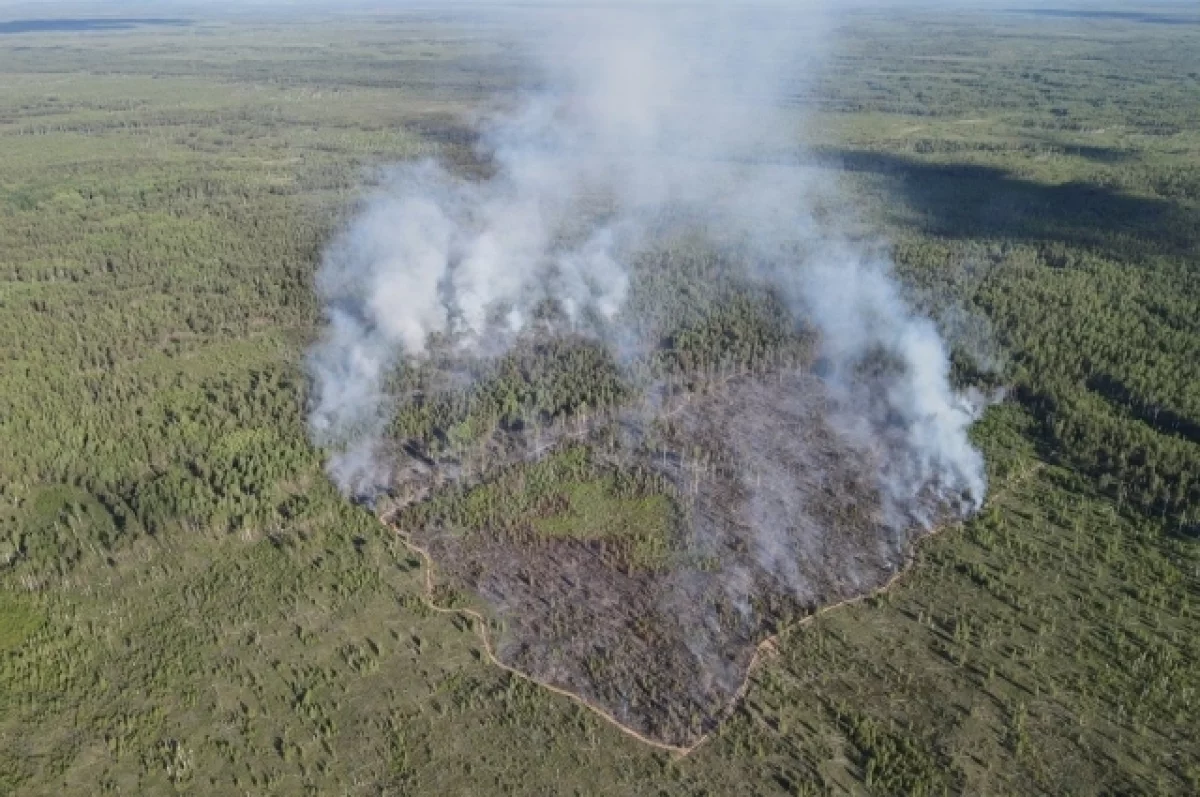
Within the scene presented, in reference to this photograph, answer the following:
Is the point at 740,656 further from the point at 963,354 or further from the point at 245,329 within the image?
the point at 245,329

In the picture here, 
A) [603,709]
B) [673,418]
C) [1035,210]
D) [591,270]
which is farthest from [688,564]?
[1035,210]

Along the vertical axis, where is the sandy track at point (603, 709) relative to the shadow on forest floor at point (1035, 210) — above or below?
below

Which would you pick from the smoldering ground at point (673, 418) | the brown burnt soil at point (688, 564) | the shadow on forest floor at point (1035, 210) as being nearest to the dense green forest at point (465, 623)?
the brown burnt soil at point (688, 564)

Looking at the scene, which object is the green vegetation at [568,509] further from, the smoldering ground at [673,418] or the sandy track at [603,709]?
the sandy track at [603,709]

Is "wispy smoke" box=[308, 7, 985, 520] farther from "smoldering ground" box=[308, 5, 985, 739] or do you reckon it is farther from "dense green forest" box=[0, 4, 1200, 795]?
"dense green forest" box=[0, 4, 1200, 795]

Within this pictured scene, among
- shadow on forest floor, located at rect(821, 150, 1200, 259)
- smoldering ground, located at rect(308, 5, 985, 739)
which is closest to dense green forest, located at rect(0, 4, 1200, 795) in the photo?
smoldering ground, located at rect(308, 5, 985, 739)

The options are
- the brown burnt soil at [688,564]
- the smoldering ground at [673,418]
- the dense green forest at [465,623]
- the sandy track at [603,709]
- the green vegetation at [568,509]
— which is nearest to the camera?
the dense green forest at [465,623]
